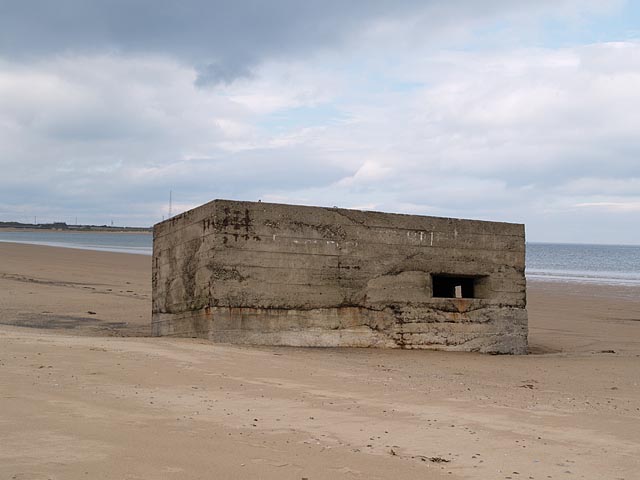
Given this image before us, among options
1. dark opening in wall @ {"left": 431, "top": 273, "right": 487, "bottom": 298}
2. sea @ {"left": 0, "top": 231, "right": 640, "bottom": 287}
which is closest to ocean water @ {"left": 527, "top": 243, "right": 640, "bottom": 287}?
sea @ {"left": 0, "top": 231, "right": 640, "bottom": 287}

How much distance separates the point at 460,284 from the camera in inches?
429

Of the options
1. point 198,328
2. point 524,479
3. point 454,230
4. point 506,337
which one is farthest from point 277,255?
point 524,479

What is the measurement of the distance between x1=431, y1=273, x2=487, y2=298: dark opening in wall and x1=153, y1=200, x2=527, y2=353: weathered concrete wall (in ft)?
0.08

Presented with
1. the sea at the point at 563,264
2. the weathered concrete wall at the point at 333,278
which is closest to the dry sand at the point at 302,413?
the weathered concrete wall at the point at 333,278

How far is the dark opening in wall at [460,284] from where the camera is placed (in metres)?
10.4

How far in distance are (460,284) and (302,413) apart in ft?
21.2

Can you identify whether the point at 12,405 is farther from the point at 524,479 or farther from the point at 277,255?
the point at 277,255

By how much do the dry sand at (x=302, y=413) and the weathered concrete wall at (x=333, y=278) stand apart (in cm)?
57

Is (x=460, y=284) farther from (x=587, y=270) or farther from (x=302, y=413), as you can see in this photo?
(x=587, y=270)

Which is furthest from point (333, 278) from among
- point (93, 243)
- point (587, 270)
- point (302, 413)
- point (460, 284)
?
point (93, 243)

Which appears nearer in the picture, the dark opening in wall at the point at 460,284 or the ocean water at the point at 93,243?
the dark opening in wall at the point at 460,284

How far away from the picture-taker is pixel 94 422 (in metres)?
4.00

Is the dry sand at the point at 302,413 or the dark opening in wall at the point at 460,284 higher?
the dark opening in wall at the point at 460,284

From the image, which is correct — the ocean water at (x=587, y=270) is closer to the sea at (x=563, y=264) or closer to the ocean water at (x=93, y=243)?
the sea at (x=563, y=264)
